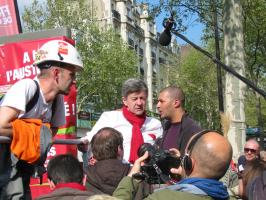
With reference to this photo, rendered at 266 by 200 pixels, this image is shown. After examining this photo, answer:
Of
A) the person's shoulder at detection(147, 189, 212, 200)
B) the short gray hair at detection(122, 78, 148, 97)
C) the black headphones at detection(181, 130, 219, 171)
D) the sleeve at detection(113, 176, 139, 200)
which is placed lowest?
the sleeve at detection(113, 176, 139, 200)

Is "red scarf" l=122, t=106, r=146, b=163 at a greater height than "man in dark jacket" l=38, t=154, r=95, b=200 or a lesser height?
greater

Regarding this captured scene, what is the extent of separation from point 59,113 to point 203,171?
1287 millimetres

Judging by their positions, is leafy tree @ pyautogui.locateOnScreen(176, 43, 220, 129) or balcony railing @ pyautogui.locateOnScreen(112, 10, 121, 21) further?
balcony railing @ pyautogui.locateOnScreen(112, 10, 121, 21)

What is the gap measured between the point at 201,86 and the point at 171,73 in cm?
420

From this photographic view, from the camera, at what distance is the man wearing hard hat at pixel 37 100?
10.4 feet

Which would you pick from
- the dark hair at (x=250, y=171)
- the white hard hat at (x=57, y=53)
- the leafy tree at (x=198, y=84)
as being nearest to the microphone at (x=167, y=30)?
the dark hair at (x=250, y=171)

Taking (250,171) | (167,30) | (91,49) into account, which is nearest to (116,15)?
(91,49)

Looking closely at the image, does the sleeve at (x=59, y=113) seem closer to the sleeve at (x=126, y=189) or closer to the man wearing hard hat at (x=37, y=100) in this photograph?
the man wearing hard hat at (x=37, y=100)

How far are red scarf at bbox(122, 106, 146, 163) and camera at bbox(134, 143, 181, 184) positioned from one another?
4.35 feet

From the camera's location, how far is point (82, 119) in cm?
4366

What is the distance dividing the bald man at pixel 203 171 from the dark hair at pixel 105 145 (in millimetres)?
1198

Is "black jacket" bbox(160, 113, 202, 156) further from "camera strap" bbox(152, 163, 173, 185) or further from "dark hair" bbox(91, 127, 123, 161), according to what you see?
"camera strap" bbox(152, 163, 173, 185)

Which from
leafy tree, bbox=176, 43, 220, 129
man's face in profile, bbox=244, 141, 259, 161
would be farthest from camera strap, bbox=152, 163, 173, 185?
leafy tree, bbox=176, 43, 220, 129

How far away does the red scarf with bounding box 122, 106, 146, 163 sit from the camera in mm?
4926
